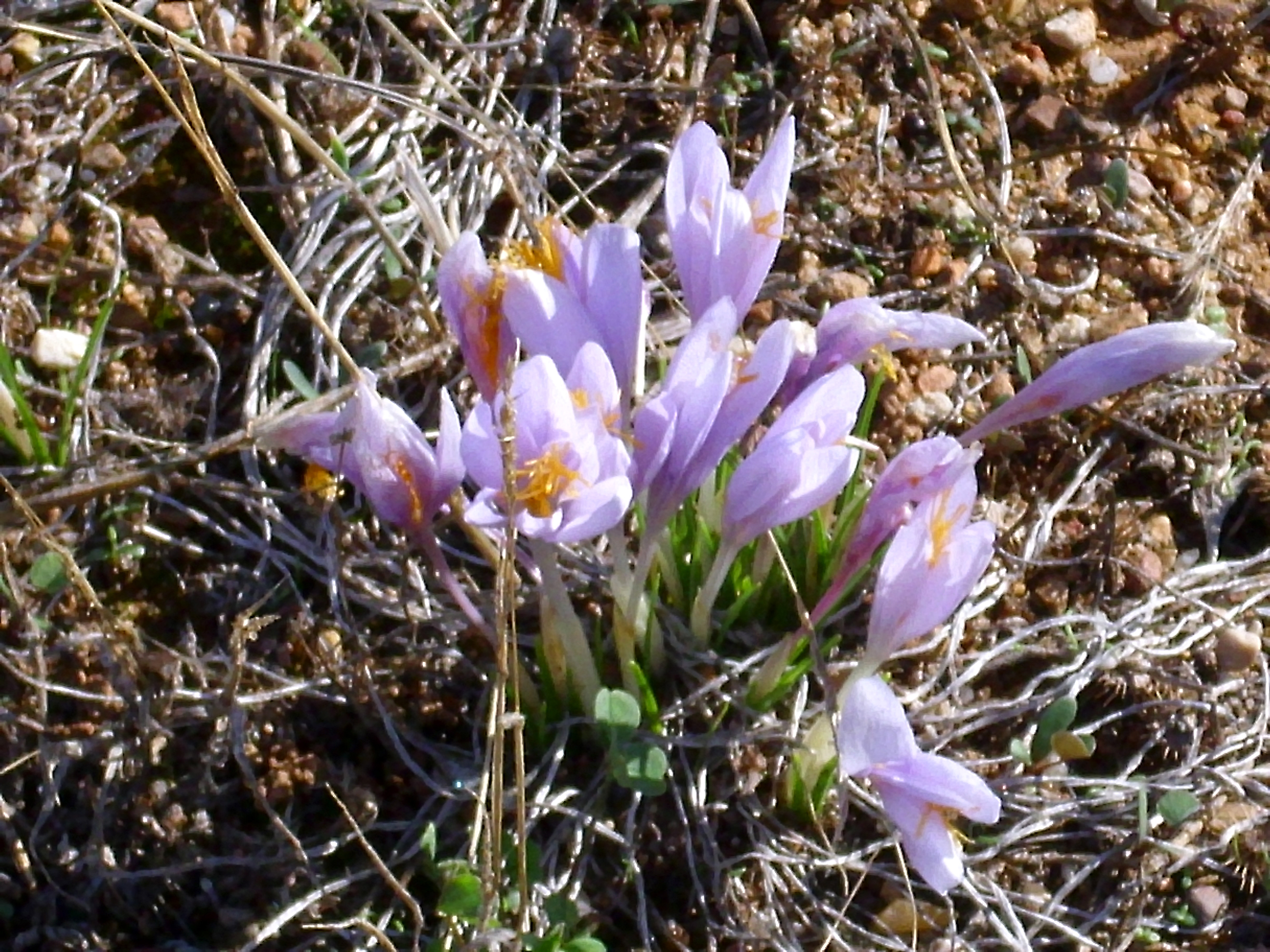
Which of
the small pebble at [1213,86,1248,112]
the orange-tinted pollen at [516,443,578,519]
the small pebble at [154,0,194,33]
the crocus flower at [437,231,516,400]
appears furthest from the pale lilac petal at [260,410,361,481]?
the small pebble at [1213,86,1248,112]

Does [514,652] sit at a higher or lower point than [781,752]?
higher

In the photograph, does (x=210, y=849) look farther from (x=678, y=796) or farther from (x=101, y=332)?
(x=101, y=332)

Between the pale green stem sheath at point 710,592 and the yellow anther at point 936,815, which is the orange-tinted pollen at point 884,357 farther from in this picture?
the yellow anther at point 936,815

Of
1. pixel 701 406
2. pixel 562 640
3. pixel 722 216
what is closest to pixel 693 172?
pixel 722 216

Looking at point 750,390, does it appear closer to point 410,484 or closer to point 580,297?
point 580,297

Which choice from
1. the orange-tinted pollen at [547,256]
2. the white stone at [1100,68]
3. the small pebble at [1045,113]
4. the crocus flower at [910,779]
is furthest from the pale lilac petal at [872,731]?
the white stone at [1100,68]

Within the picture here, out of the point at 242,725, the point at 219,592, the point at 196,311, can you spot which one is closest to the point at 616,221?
the point at 196,311
